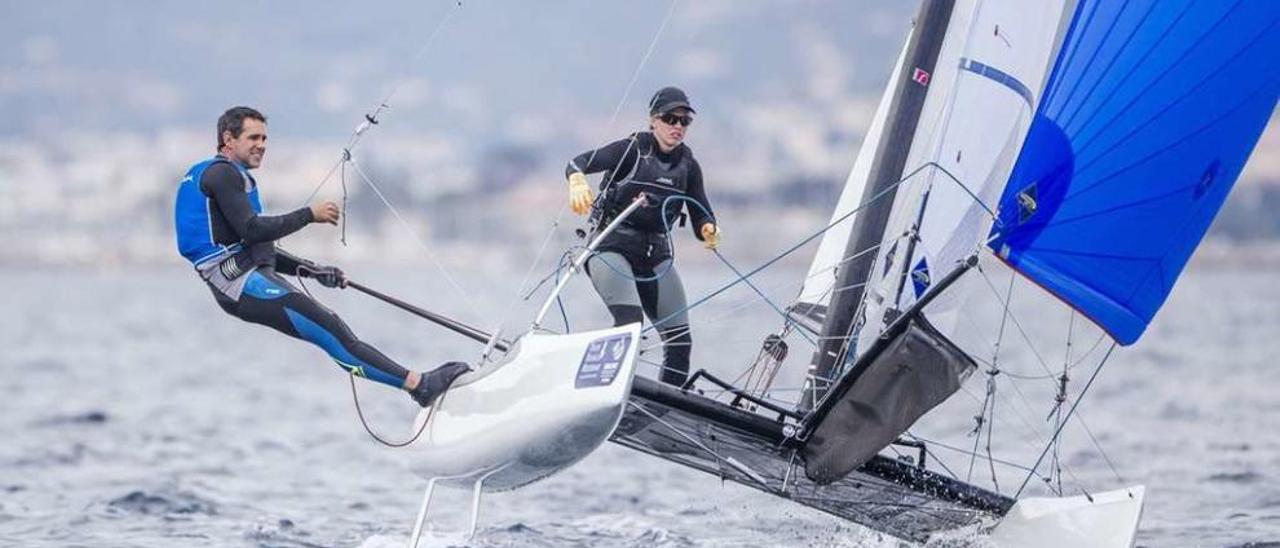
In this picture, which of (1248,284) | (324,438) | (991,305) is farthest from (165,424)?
(1248,284)

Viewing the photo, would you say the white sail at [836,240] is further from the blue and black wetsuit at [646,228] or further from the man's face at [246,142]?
the man's face at [246,142]

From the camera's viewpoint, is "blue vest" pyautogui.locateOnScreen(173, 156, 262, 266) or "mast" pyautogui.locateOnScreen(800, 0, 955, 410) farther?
"mast" pyautogui.locateOnScreen(800, 0, 955, 410)

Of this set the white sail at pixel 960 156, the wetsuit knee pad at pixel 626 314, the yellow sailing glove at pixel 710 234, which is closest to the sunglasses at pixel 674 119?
the yellow sailing glove at pixel 710 234

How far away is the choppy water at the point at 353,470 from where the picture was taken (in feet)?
27.3

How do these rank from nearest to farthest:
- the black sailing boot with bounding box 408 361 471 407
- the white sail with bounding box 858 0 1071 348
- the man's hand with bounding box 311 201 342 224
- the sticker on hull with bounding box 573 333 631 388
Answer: the sticker on hull with bounding box 573 333 631 388 → the man's hand with bounding box 311 201 342 224 → the black sailing boot with bounding box 408 361 471 407 → the white sail with bounding box 858 0 1071 348

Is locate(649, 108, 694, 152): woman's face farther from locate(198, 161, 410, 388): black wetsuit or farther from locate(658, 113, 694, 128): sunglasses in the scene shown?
locate(198, 161, 410, 388): black wetsuit

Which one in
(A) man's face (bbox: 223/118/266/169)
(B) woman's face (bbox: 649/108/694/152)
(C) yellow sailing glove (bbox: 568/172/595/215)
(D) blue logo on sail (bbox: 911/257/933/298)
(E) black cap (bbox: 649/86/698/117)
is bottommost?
(A) man's face (bbox: 223/118/266/169)

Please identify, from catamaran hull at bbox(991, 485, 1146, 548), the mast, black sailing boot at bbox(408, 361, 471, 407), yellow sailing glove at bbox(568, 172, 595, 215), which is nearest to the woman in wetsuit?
yellow sailing glove at bbox(568, 172, 595, 215)

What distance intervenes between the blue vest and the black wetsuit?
1 cm

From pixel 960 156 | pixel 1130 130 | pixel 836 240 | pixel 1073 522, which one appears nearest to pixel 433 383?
pixel 836 240

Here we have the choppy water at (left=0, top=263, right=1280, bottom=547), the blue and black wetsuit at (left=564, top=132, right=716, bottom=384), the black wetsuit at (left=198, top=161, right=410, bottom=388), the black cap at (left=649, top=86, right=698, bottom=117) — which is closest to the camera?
the black wetsuit at (left=198, top=161, right=410, bottom=388)

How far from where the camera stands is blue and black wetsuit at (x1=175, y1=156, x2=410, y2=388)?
20.8 feet

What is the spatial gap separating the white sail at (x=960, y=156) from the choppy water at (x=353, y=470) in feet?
2.11

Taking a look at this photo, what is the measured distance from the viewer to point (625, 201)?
685 cm
